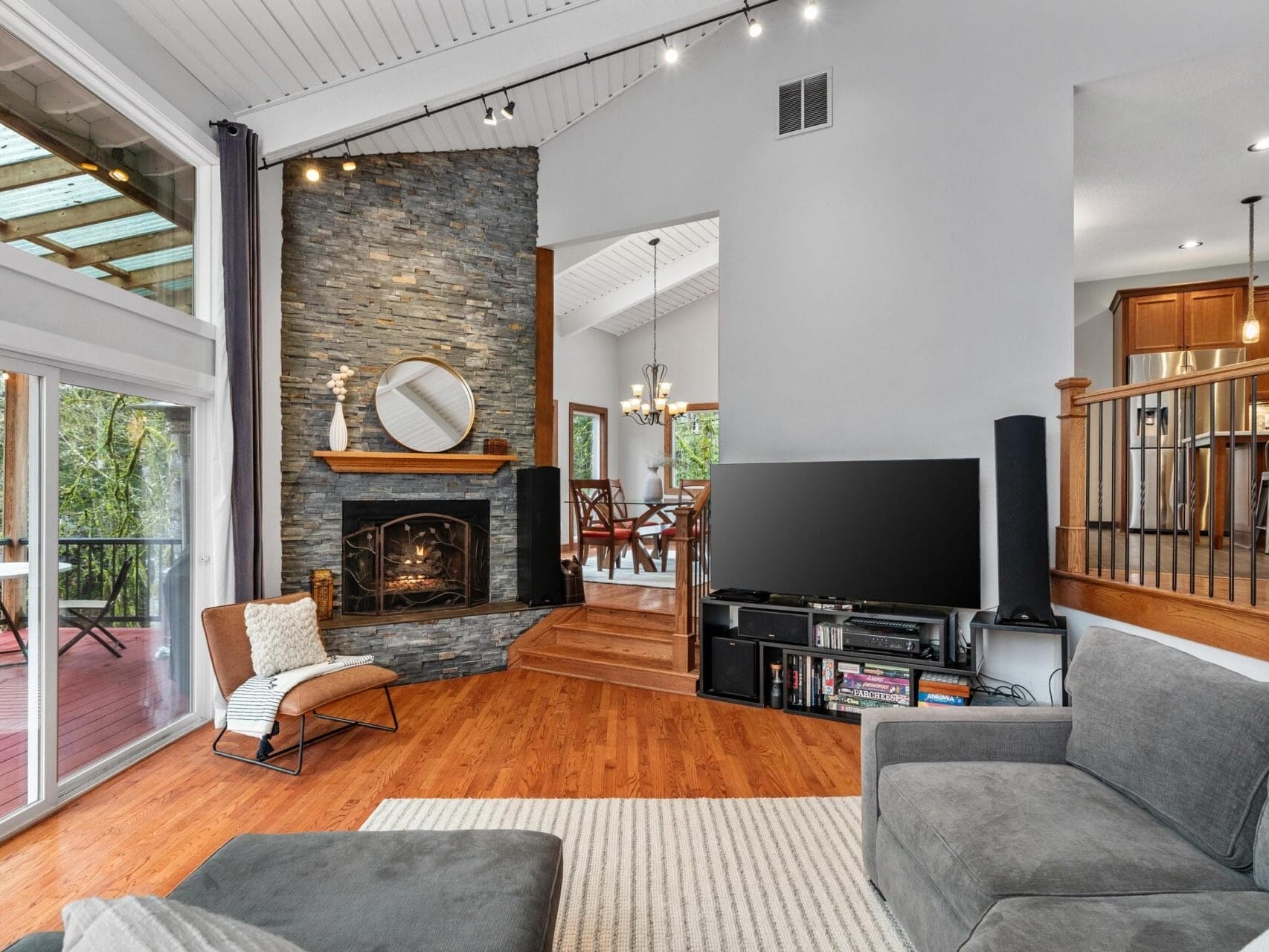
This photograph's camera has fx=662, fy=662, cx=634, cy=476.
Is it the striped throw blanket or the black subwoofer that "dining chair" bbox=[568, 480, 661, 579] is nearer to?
the black subwoofer

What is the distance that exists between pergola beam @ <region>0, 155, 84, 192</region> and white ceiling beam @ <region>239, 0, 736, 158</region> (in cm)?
127

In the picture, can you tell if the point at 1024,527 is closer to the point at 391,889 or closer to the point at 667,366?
the point at 391,889

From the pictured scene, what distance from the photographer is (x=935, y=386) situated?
384cm

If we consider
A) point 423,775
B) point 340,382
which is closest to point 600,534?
point 340,382

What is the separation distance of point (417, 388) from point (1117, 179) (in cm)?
497

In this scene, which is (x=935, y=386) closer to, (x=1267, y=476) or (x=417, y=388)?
(x=1267, y=476)

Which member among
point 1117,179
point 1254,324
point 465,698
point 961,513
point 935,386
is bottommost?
point 465,698

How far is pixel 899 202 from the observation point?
3.93m

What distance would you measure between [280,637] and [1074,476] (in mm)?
4173

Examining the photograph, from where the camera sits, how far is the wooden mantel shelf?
450cm

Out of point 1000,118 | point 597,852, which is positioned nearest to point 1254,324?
point 1000,118

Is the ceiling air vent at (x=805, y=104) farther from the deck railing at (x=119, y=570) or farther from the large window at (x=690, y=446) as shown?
the large window at (x=690, y=446)

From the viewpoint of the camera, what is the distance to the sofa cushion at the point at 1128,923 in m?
1.21

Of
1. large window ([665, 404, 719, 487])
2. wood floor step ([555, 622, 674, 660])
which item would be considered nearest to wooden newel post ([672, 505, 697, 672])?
wood floor step ([555, 622, 674, 660])
